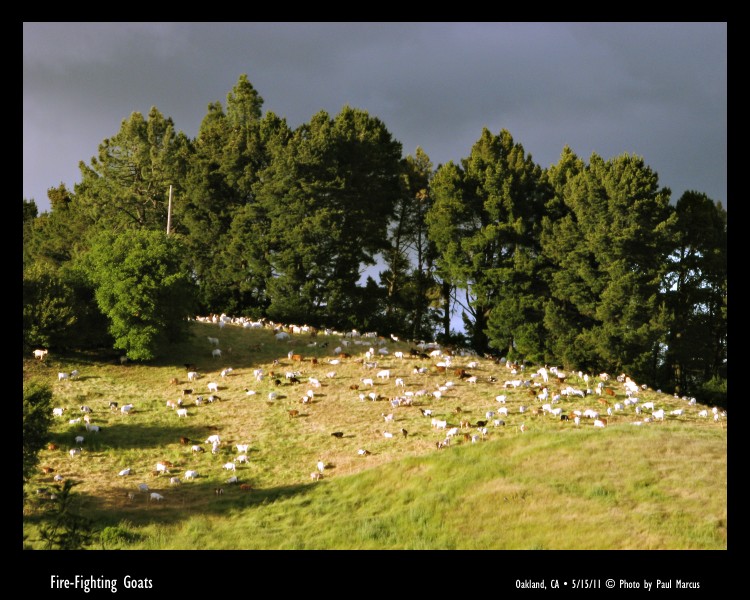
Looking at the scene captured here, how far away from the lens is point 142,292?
46.3m

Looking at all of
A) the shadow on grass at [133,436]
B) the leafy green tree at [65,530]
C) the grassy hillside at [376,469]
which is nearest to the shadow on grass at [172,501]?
the grassy hillside at [376,469]

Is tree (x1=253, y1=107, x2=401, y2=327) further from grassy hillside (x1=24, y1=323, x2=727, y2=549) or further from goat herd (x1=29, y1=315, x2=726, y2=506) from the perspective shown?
grassy hillside (x1=24, y1=323, x2=727, y2=549)

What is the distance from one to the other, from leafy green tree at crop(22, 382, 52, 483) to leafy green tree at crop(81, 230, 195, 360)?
1676 centimetres

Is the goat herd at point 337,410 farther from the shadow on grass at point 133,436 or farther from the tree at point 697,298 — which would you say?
the tree at point 697,298

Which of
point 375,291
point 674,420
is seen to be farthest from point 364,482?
point 375,291

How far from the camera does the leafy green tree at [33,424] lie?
27328 mm

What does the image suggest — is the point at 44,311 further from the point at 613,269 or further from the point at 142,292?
the point at 613,269

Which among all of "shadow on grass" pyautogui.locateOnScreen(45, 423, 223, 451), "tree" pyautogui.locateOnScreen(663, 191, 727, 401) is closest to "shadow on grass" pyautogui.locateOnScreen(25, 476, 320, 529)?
"shadow on grass" pyautogui.locateOnScreen(45, 423, 223, 451)

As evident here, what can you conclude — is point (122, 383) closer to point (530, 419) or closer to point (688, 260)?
point (530, 419)

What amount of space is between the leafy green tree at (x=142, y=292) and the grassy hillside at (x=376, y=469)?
7.98ft

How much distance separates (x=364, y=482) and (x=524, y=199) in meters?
38.7

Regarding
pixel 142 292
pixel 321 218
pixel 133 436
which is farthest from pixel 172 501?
pixel 321 218

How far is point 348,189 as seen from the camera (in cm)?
6519

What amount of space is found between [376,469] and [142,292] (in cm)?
2207
